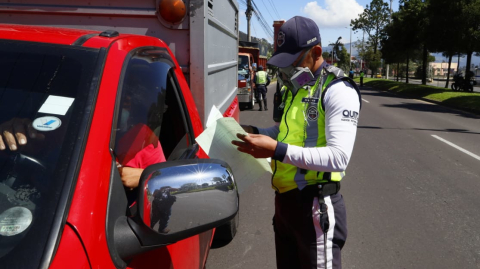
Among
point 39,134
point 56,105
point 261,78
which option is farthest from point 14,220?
point 261,78

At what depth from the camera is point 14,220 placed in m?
1.32

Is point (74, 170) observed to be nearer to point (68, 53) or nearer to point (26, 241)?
point (26, 241)

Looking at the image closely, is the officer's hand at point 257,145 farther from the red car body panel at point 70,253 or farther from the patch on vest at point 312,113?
the red car body panel at point 70,253

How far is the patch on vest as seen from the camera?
7.23 feet

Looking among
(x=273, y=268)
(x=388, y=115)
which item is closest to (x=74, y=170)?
(x=273, y=268)

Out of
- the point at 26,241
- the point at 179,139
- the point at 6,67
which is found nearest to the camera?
the point at 26,241

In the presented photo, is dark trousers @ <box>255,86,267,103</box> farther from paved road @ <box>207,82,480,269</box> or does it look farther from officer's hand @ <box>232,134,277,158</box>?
officer's hand @ <box>232,134,277,158</box>

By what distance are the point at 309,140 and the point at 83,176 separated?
3.90 ft

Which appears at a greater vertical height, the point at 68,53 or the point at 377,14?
the point at 377,14

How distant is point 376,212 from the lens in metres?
5.53

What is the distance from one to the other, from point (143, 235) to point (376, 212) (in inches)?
179

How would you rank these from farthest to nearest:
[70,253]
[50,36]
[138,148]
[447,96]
Result: [447,96] < [138,148] < [50,36] < [70,253]

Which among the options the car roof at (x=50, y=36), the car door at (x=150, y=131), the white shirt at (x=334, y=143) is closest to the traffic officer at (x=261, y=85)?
the car door at (x=150, y=131)

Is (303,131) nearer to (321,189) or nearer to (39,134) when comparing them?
(321,189)
